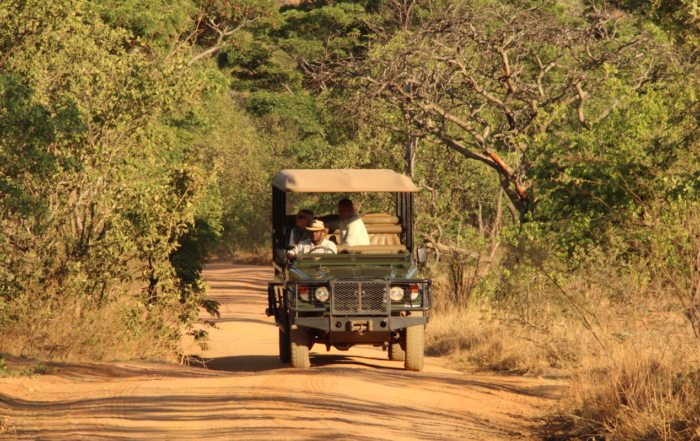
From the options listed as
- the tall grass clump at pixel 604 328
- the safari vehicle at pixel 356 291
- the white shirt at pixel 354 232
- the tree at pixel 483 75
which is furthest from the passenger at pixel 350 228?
the tree at pixel 483 75

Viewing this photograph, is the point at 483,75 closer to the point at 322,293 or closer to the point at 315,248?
the point at 315,248

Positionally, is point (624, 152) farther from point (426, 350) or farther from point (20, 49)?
point (20, 49)

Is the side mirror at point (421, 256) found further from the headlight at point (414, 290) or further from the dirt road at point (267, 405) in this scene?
the dirt road at point (267, 405)

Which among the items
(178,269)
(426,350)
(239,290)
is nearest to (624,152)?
(426,350)

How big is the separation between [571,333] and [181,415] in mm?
5320

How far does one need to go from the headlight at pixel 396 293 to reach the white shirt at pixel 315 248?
1.16 m

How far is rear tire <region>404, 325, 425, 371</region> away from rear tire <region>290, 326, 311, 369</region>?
3.87 feet

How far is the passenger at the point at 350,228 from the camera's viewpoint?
10.7 m

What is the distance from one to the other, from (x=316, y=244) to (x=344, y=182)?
0.84 m

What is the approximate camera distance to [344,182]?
10602 mm

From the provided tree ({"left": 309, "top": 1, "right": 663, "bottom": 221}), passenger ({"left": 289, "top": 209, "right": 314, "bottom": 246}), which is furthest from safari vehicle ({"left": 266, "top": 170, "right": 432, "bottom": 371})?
tree ({"left": 309, "top": 1, "right": 663, "bottom": 221})

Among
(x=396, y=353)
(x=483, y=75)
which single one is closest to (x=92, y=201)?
(x=396, y=353)

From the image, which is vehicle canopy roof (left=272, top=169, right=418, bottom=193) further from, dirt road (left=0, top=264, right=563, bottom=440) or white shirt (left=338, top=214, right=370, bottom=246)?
dirt road (left=0, top=264, right=563, bottom=440)

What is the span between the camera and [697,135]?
901 cm
